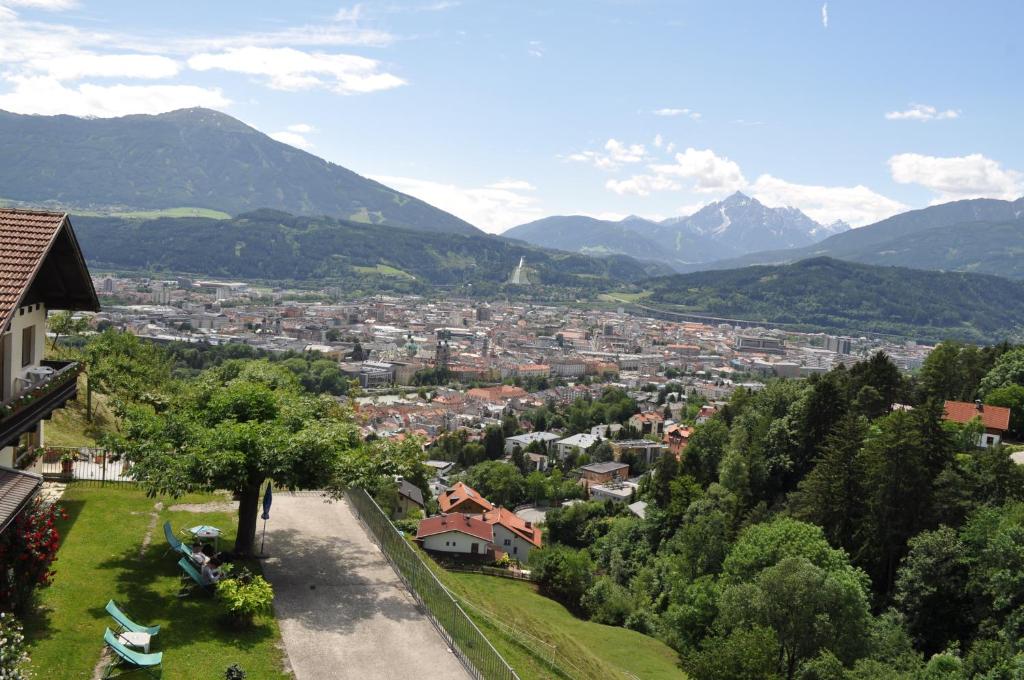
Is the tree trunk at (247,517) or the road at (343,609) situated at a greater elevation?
the tree trunk at (247,517)

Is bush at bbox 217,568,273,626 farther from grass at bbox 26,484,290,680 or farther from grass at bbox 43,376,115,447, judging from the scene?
grass at bbox 43,376,115,447

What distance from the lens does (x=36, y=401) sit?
12914mm

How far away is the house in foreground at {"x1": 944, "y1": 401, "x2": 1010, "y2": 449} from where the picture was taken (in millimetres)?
37031

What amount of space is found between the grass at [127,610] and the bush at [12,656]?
2.04 feet

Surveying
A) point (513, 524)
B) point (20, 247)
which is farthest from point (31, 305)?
point (513, 524)

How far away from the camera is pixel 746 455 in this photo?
137 ft

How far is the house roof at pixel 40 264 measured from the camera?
436 inches

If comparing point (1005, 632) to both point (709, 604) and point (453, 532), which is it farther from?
point (453, 532)

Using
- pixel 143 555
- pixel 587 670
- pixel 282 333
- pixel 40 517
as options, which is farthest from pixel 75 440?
pixel 282 333

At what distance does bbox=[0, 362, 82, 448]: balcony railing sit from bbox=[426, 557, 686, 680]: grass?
8074 mm

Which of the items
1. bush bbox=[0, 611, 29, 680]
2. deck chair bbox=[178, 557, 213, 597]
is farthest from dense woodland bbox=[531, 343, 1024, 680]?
bush bbox=[0, 611, 29, 680]

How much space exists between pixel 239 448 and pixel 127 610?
3111mm

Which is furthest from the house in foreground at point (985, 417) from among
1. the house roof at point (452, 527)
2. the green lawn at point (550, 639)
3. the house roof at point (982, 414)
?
the house roof at point (452, 527)

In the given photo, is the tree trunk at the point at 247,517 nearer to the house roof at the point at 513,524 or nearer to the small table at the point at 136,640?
the small table at the point at 136,640
